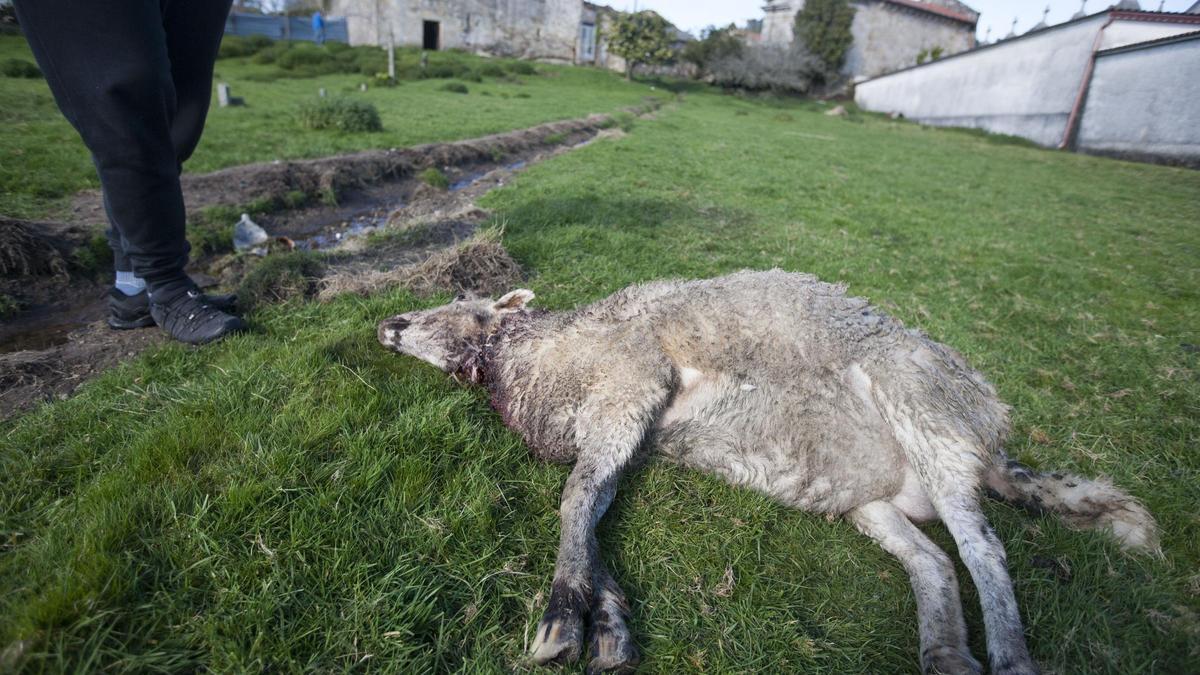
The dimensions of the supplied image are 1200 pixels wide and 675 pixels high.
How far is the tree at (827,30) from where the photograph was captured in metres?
47.2

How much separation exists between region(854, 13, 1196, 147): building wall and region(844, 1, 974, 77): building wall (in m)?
15.2

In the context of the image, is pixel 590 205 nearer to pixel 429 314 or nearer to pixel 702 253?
pixel 702 253

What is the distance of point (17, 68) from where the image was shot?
46.5 feet

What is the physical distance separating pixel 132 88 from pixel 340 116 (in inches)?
428

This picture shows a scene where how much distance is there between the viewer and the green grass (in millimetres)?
6750

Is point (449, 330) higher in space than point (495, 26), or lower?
lower

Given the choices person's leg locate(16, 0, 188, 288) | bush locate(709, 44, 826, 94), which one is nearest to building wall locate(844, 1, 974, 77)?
bush locate(709, 44, 826, 94)

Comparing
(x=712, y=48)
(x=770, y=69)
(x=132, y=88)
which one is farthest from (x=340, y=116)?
(x=712, y=48)

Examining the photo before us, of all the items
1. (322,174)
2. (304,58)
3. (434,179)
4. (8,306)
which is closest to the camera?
(8,306)

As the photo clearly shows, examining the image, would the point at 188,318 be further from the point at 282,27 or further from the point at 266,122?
the point at 282,27

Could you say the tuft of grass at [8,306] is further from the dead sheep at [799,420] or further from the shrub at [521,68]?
Result: the shrub at [521,68]

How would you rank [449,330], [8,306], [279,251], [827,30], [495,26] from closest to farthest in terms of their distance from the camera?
[449,330] < [8,306] < [279,251] < [495,26] < [827,30]

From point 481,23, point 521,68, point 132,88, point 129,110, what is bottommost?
point 129,110

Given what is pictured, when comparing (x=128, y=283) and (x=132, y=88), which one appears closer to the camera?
(x=132, y=88)
